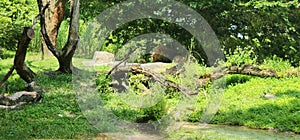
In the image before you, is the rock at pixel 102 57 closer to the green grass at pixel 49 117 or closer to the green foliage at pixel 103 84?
the green grass at pixel 49 117

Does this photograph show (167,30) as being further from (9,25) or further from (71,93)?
(71,93)

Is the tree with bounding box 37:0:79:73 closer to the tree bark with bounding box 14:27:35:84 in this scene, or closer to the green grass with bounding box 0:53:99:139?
the green grass with bounding box 0:53:99:139

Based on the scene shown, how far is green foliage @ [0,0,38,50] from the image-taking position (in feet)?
37.3

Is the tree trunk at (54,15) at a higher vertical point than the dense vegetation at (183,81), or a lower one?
higher

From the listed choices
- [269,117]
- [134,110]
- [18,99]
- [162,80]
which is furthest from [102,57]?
[269,117]

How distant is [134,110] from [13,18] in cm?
801

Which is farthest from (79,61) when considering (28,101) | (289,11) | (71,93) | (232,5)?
(289,11)

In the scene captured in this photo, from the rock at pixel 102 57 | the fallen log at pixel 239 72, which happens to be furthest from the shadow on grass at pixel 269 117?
the rock at pixel 102 57

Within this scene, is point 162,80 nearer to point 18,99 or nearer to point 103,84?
point 103,84

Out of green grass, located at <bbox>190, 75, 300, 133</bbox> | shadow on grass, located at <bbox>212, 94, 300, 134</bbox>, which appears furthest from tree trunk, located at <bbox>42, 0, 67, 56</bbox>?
shadow on grass, located at <bbox>212, 94, 300, 134</bbox>

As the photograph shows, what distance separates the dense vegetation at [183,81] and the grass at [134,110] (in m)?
0.01

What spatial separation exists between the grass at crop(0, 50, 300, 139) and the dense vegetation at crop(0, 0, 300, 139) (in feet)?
0.04

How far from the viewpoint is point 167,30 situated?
13.1 m

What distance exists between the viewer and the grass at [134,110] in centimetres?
502
